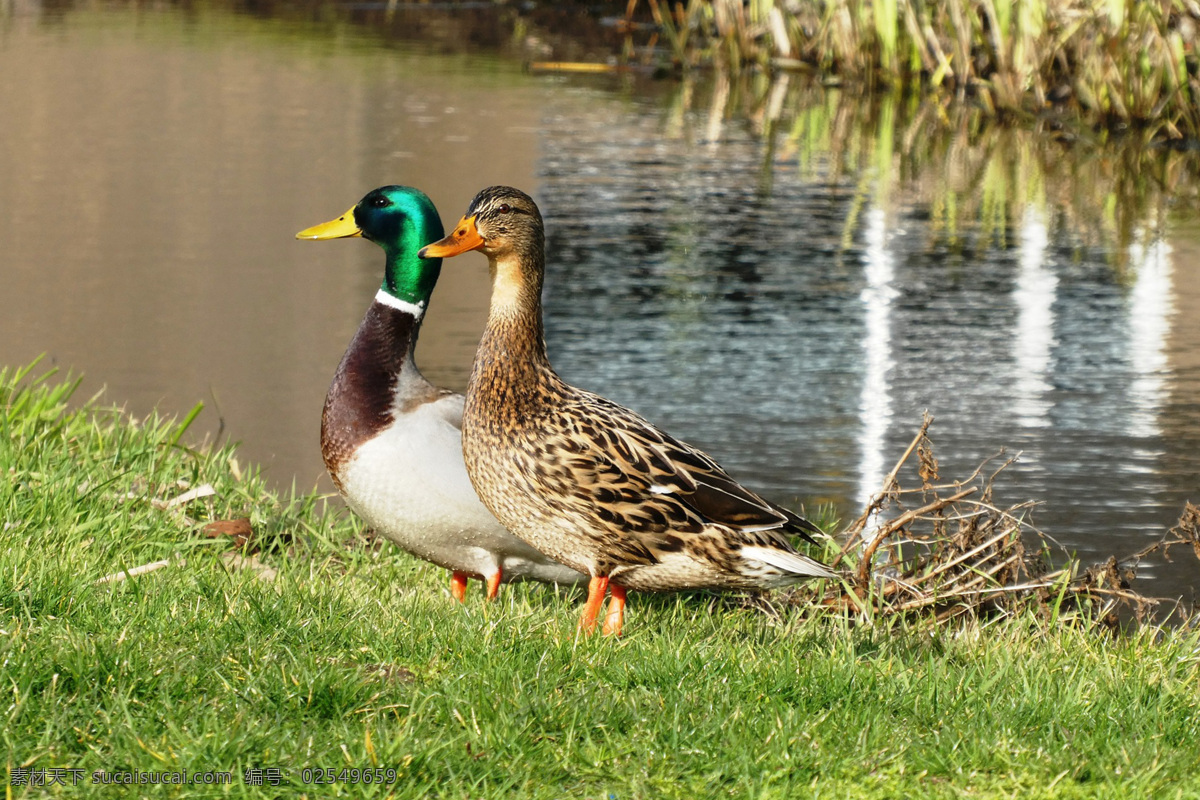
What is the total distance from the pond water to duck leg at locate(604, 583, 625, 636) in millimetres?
1991

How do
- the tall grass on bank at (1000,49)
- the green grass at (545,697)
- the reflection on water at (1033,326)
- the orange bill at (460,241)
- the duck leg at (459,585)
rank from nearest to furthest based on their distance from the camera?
the green grass at (545,697) → the orange bill at (460,241) → the duck leg at (459,585) → the reflection on water at (1033,326) → the tall grass on bank at (1000,49)

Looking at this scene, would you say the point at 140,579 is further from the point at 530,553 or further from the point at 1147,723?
the point at 1147,723

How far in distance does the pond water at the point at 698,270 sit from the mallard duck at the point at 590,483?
207 cm

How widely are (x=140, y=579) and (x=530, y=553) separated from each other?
42.7 inches

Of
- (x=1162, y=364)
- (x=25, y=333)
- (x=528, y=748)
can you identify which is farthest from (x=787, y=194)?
(x=528, y=748)

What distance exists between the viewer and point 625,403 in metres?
7.46

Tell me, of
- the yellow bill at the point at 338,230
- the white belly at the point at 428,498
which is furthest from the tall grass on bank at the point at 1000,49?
the white belly at the point at 428,498

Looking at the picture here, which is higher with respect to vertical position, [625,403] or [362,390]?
[362,390]

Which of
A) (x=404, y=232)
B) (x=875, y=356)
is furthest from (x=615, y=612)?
(x=875, y=356)

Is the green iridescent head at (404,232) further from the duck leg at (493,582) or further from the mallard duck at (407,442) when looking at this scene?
the duck leg at (493,582)

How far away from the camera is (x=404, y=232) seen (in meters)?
5.21

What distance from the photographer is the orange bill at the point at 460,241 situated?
4.27 m

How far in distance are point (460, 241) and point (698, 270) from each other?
596 centimetres

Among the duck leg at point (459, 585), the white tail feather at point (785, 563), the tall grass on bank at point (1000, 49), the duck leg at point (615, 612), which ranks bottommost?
the duck leg at point (459, 585)
